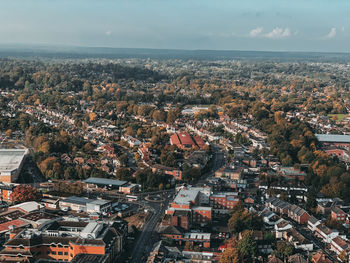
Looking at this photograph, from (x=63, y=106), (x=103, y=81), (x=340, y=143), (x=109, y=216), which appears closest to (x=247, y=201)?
(x=109, y=216)

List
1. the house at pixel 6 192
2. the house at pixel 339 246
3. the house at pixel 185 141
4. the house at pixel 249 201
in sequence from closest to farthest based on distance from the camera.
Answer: the house at pixel 339 246 → the house at pixel 249 201 → the house at pixel 6 192 → the house at pixel 185 141

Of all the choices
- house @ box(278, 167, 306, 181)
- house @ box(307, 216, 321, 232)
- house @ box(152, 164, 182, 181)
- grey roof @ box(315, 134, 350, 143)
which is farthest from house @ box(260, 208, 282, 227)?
grey roof @ box(315, 134, 350, 143)

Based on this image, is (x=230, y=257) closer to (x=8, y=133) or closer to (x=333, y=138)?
(x=333, y=138)

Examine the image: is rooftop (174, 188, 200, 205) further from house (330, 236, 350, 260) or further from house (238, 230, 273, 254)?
house (330, 236, 350, 260)

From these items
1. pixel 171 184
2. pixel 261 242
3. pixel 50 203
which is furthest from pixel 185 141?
pixel 261 242

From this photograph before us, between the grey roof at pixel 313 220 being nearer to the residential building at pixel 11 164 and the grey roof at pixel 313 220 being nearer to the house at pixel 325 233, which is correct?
the house at pixel 325 233

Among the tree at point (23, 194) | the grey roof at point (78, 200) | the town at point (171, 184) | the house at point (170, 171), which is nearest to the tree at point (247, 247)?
the town at point (171, 184)

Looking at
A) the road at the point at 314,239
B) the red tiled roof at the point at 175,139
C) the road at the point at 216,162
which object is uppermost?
the red tiled roof at the point at 175,139
